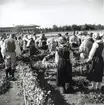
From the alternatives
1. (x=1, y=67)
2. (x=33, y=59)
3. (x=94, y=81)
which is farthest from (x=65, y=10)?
(x=1, y=67)

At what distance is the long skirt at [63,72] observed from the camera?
473 cm

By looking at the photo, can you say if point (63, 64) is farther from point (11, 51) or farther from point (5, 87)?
point (11, 51)

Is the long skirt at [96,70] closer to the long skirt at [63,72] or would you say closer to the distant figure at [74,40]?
the long skirt at [63,72]

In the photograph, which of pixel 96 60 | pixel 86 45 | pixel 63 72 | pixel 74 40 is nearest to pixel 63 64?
pixel 63 72

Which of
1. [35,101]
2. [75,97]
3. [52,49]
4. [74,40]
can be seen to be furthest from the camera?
[74,40]

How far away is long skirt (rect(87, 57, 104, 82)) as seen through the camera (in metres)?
4.70

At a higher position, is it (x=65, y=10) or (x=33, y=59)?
(x=65, y=10)

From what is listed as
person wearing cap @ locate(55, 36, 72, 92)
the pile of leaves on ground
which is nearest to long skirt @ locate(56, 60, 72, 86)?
person wearing cap @ locate(55, 36, 72, 92)

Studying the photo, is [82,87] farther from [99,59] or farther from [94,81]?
[99,59]

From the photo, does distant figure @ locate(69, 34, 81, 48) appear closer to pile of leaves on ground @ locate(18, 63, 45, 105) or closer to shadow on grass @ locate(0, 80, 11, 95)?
shadow on grass @ locate(0, 80, 11, 95)

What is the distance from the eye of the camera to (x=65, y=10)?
15.7 feet

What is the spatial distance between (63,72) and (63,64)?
0.15 m

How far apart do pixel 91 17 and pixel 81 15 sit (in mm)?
183

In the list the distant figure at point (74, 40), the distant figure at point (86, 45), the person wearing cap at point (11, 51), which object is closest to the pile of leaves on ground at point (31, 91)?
the person wearing cap at point (11, 51)
